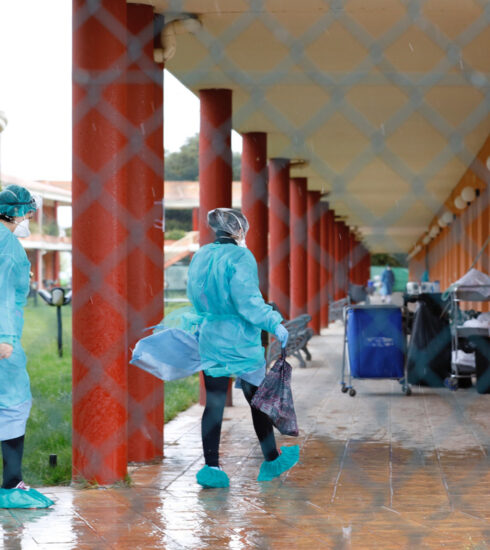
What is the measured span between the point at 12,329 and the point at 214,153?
4095mm

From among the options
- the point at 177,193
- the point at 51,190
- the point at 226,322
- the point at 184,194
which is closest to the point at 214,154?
the point at 226,322

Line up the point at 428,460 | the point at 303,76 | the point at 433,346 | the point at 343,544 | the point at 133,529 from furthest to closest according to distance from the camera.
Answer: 1. the point at 433,346
2. the point at 303,76
3. the point at 428,460
4. the point at 133,529
5. the point at 343,544

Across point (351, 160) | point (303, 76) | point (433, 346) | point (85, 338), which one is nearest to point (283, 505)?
point (85, 338)

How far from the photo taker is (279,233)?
14516mm

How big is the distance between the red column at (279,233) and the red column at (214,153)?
18.0 feet

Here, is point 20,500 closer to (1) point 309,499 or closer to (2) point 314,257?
(1) point 309,499

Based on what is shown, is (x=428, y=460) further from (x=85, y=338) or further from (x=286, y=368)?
(x=85, y=338)

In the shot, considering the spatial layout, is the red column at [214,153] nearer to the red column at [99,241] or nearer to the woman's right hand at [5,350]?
the red column at [99,241]

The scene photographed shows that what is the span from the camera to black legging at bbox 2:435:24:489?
13.9ft

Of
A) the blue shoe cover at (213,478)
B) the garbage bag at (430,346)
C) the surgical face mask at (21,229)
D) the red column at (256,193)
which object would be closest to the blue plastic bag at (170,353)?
the blue shoe cover at (213,478)

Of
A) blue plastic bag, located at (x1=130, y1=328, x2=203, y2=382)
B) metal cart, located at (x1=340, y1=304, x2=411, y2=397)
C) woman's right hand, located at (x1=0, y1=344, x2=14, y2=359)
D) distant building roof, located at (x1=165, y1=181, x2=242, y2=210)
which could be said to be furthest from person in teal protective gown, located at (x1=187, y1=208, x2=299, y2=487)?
distant building roof, located at (x1=165, y1=181, x2=242, y2=210)

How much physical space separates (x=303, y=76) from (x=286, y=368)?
3650 millimetres

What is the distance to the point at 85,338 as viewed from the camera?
473 centimetres

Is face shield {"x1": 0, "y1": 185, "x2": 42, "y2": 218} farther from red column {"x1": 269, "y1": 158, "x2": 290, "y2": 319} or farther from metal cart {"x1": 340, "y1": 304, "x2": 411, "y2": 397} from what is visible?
red column {"x1": 269, "y1": 158, "x2": 290, "y2": 319}
